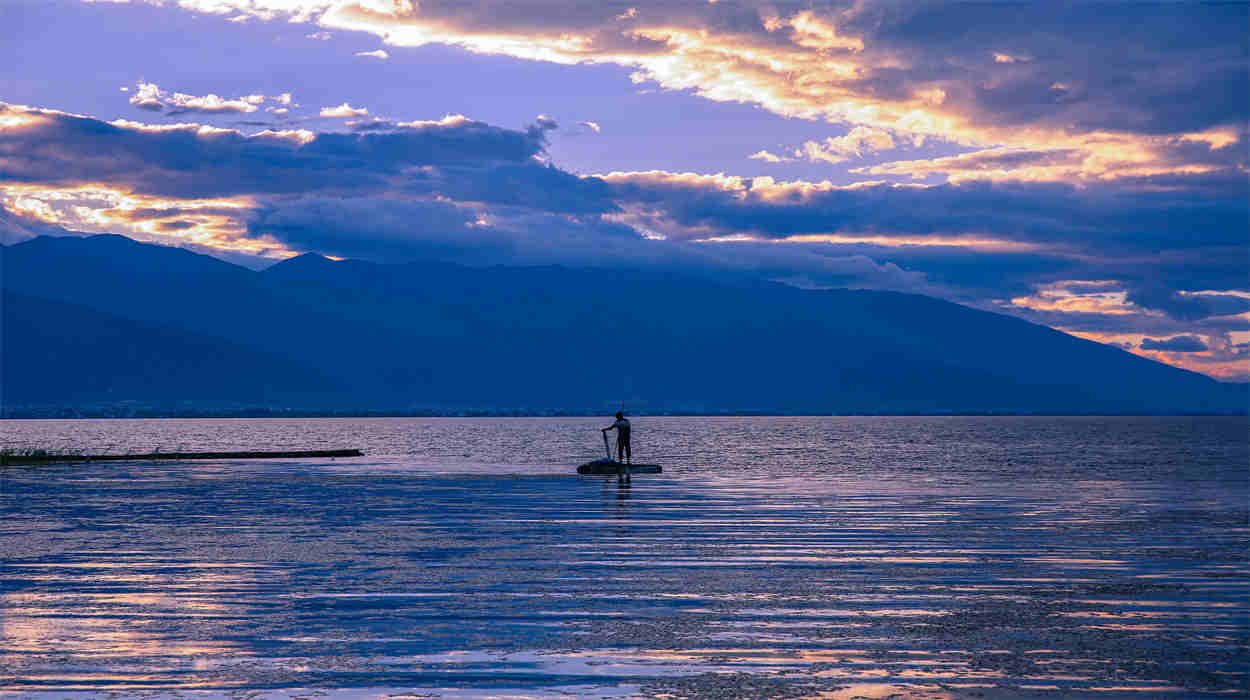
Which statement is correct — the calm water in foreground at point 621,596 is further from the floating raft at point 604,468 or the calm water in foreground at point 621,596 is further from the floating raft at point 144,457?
the floating raft at point 144,457

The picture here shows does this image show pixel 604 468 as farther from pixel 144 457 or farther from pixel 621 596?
pixel 621 596

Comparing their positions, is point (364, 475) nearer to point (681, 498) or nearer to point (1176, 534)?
point (681, 498)

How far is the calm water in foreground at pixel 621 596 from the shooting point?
13.8 meters

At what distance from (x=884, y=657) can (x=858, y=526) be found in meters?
16.9

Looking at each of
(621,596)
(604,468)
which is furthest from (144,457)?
(621,596)

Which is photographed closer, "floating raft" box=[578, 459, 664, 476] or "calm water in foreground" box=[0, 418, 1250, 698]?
"calm water in foreground" box=[0, 418, 1250, 698]

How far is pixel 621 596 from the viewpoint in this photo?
19250 mm

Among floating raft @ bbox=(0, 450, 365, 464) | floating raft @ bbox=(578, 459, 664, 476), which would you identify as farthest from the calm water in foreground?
floating raft @ bbox=(0, 450, 365, 464)

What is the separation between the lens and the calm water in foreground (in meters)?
13.8

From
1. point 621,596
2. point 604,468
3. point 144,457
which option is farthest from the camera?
point 144,457

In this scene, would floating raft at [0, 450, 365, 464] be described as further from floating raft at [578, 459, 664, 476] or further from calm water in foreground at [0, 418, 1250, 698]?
calm water in foreground at [0, 418, 1250, 698]

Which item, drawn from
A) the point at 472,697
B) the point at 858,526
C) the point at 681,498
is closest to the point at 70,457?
the point at 681,498

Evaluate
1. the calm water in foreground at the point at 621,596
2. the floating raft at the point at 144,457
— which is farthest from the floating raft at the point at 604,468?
→ the floating raft at the point at 144,457

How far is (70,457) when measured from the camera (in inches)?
2808
